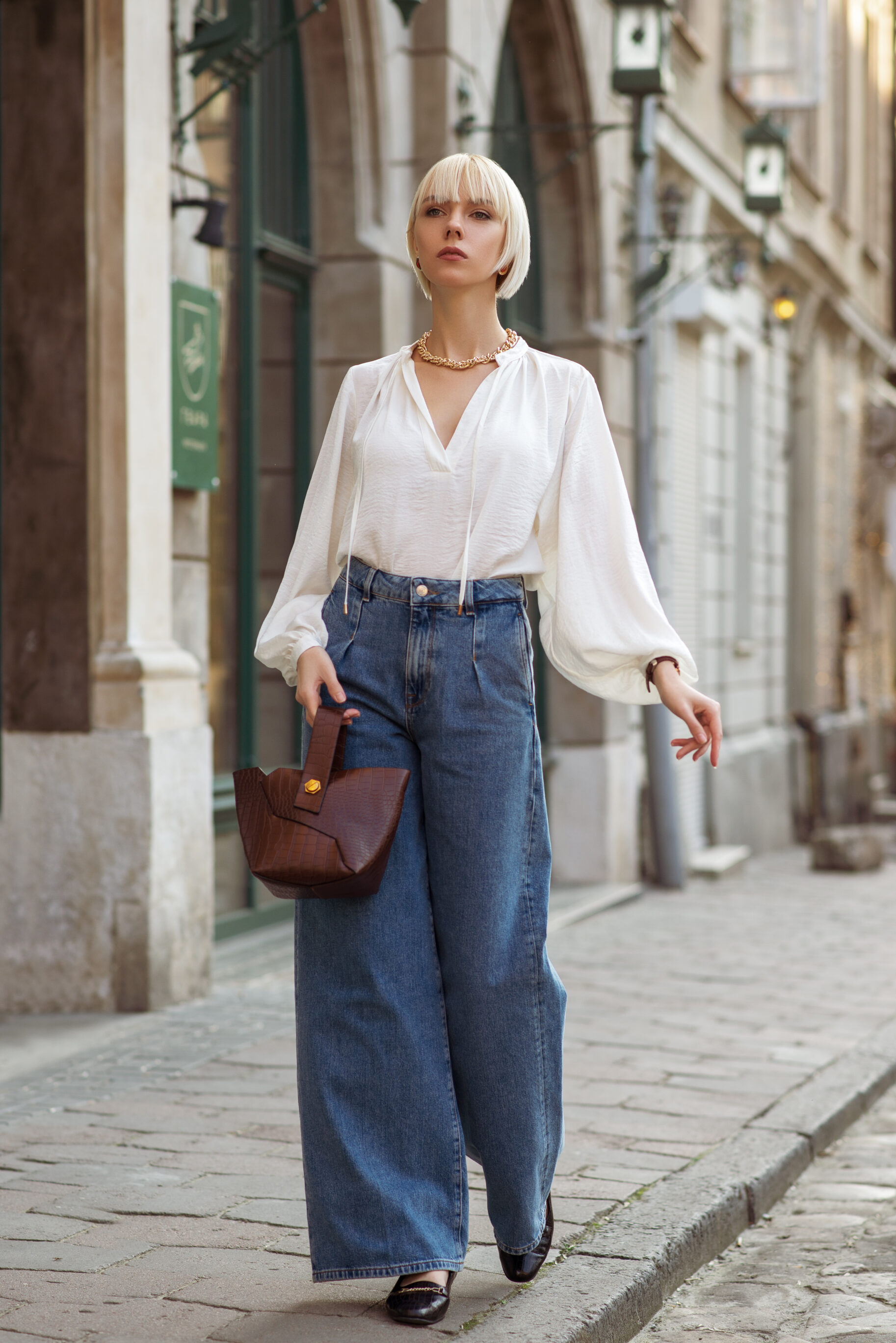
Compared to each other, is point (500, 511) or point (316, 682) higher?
point (500, 511)

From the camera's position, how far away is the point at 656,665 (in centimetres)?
319

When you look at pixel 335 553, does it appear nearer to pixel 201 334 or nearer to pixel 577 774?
pixel 201 334

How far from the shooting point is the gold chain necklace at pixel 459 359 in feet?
10.8

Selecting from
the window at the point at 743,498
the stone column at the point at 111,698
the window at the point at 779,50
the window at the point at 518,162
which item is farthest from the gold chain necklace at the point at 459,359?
the window at the point at 779,50

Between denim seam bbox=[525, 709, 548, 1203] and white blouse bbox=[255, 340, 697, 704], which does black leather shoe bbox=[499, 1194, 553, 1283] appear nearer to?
denim seam bbox=[525, 709, 548, 1203]

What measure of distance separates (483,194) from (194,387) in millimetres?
3474

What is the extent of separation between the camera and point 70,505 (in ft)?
19.8

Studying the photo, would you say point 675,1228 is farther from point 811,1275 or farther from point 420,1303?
point 420,1303

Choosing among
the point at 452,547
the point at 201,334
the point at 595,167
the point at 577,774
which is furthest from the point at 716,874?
the point at 452,547

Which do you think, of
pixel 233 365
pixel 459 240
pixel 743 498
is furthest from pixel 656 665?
pixel 743 498

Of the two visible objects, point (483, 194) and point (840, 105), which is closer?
point (483, 194)

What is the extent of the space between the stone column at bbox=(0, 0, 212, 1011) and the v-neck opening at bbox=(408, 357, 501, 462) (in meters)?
2.89

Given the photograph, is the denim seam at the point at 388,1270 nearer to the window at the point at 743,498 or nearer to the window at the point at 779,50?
the window at the point at 743,498

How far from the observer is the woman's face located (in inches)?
125
